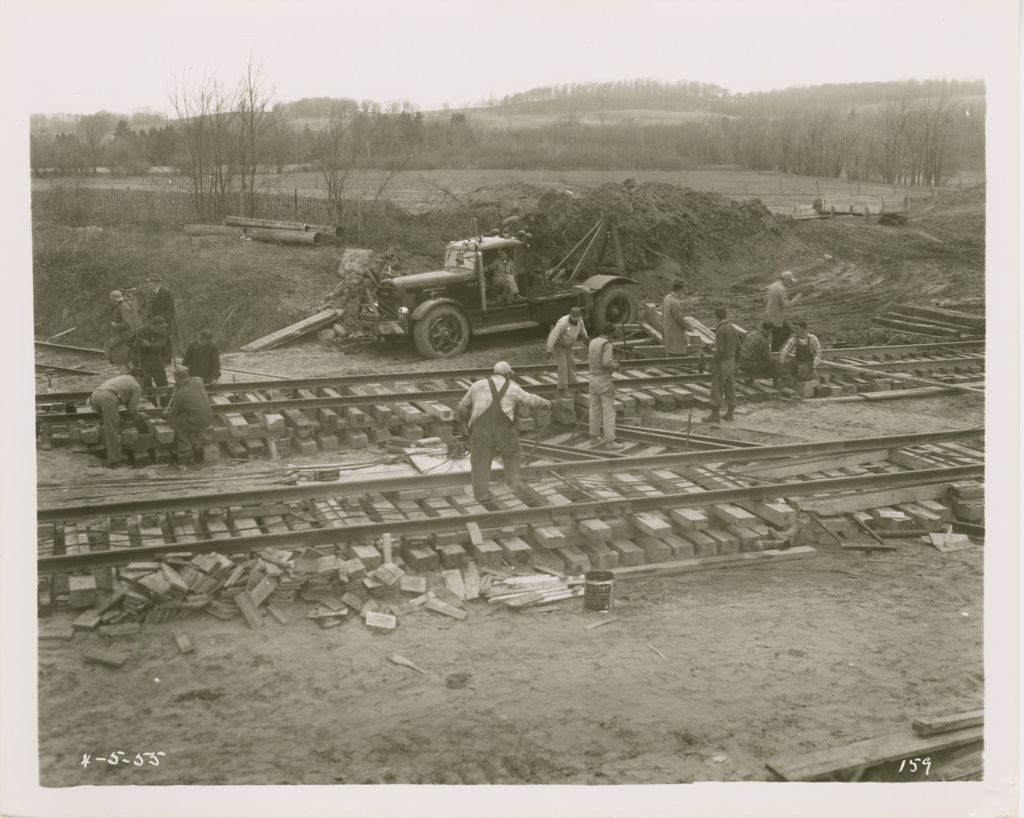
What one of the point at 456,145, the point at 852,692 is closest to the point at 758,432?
the point at 852,692

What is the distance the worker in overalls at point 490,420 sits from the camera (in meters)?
10.2

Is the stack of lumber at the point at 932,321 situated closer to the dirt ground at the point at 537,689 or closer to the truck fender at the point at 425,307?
the truck fender at the point at 425,307

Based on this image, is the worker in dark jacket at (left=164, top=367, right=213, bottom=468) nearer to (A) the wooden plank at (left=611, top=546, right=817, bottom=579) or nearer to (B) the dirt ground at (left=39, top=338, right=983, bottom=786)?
(B) the dirt ground at (left=39, top=338, right=983, bottom=786)

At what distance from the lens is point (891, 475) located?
34.8ft

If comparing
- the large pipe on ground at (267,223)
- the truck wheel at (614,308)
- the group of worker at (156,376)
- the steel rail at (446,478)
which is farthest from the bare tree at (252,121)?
the truck wheel at (614,308)

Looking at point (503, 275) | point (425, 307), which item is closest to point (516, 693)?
point (425, 307)

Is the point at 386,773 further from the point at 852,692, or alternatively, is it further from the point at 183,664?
the point at 852,692

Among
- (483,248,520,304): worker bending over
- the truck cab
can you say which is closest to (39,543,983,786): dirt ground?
the truck cab

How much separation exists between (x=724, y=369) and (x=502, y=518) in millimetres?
5133

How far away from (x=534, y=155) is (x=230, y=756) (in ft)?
58.9

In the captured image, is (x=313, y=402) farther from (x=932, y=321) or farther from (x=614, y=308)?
(x=932, y=321)

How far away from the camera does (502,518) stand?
952cm

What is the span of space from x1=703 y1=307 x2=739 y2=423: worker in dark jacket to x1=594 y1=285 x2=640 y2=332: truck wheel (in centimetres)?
431

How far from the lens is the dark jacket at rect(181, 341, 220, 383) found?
42.7 feet
